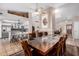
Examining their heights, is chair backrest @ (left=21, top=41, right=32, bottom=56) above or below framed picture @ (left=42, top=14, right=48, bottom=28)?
below

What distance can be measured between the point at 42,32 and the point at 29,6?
1.57ft

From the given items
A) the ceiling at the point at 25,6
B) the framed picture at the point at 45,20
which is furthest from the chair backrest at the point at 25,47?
the ceiling at the point at 25,6

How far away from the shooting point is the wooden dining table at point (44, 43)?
6.09 feet

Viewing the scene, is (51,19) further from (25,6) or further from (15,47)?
(15,47)

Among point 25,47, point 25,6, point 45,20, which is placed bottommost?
point 25,47

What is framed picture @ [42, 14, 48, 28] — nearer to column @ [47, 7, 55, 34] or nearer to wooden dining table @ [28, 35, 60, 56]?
column @ [47, 7, 55, 34]

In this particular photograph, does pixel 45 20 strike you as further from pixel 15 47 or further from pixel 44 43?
pixel 15 47

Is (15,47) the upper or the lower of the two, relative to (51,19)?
lower

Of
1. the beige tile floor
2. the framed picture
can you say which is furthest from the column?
the beige tile floor

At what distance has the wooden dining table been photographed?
6.09 ft

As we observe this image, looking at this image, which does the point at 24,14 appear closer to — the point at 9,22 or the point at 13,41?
the point at 9,22

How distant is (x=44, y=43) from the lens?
6.26 ft

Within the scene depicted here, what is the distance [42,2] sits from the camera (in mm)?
1919

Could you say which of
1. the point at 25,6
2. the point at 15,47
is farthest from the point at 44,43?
the point at 25,6
